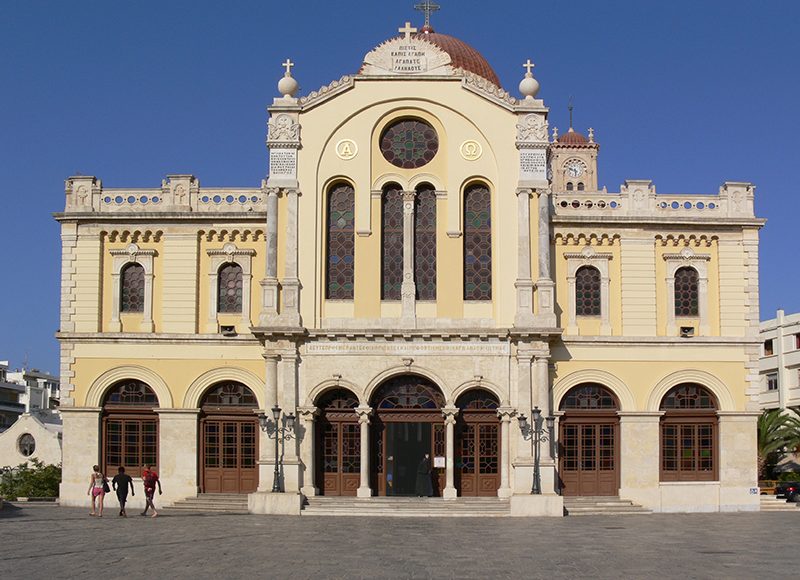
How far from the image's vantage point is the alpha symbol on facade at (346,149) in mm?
35562

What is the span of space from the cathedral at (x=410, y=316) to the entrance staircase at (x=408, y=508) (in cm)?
100

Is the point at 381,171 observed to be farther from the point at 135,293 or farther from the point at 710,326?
the point at 710,326

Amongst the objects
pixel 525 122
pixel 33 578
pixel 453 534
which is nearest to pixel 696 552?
pixel 453 534

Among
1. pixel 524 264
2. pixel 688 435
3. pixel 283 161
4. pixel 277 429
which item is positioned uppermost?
pixel 283 161

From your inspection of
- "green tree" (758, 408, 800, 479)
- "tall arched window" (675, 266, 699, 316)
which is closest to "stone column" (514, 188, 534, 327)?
"tall arched window" (675, 266, 699, 316)

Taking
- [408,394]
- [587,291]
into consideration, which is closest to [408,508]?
[408,394]

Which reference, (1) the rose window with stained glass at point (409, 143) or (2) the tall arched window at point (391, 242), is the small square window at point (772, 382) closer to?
(1) the rose window with stained glass at point (409, 143)

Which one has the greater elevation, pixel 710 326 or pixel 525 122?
pixel 525 122

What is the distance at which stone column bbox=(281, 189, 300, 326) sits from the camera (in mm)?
34438

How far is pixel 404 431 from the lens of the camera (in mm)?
34656

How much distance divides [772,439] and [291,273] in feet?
79.1

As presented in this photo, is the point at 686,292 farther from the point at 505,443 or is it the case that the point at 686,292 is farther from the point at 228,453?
the point at 228,453

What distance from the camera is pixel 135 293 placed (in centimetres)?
3641

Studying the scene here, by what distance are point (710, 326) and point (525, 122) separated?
9.09m
